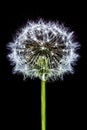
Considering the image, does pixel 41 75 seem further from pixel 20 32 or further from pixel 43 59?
pixel 20 32

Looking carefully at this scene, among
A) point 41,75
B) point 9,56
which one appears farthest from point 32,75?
point 9,56

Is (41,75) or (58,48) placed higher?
(58,48)

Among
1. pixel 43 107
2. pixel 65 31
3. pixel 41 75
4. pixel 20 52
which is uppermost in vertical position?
pixel 65 31

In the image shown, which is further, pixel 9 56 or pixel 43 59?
pixel 9 56

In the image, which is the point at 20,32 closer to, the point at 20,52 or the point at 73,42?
the point at 20,52
